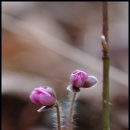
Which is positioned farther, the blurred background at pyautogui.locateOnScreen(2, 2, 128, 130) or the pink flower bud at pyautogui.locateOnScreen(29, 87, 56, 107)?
the blurred background at pyautogui.locateOnScreen(2, 2, 128, 130)

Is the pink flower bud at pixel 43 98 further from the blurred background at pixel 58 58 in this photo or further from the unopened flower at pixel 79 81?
the blurred background at pixel 58 58

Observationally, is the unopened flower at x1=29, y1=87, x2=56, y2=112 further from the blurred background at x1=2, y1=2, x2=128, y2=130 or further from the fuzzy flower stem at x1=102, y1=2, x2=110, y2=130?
Result: the blurred background at x1=2, y1=2, x2=128, y2=130

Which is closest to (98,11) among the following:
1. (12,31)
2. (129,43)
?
(129,43)

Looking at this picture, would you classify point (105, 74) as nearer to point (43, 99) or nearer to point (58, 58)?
point (43, 99)

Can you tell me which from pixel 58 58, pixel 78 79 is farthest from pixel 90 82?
pixel 58 58

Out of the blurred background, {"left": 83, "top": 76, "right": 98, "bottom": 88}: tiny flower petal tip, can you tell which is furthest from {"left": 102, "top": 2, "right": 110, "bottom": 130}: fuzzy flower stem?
the blurred background
